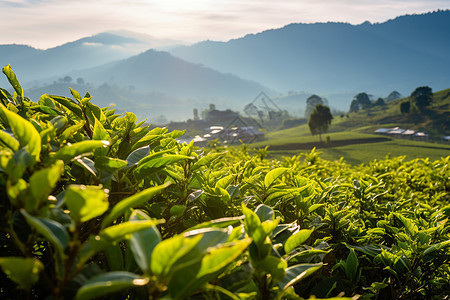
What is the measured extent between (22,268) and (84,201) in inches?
8.7

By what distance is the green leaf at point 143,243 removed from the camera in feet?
2.94

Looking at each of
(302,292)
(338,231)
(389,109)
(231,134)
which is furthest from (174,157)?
(389,109)

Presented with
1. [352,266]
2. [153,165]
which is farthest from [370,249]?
[153,165]

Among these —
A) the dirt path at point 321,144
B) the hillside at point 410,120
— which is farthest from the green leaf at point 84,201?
the hillside at point 410,120

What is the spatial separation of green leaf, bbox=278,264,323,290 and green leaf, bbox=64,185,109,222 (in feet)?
2.16

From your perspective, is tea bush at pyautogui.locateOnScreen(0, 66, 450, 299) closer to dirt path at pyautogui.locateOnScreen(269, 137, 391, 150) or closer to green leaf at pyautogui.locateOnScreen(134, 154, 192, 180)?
green leaf at pyautogui.locateOnScreen(134, 154, 192, 180)

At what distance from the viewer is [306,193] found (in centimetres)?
207

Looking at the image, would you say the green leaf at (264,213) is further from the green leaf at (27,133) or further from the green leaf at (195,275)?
the green leaf at (27,133)

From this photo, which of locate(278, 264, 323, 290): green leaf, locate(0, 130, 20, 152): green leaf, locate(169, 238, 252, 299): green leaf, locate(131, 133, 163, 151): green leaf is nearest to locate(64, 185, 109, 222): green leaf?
locate(169, 238, 252, 299): green leaf

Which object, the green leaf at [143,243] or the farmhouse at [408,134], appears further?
the farmhouse at [408,134]

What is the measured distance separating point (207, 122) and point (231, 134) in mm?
55768

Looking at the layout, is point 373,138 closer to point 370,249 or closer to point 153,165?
point 370,249

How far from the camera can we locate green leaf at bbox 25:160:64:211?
0.91 m

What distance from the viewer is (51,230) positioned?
90 centimetres
